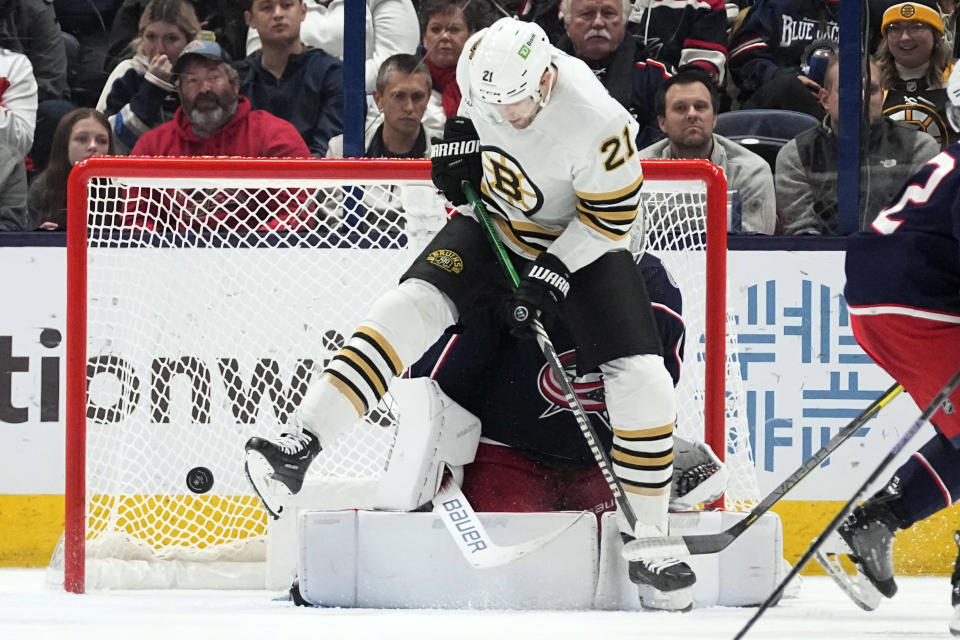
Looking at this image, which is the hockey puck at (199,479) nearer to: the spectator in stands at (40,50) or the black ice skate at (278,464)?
the black ice skate at (278,464)

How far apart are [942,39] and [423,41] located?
4.95ft

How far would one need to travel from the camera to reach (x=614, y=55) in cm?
391

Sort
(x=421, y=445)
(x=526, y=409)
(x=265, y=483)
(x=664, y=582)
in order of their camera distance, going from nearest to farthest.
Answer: (x=265, y=483) → (x=664, y=582) → (x=421, y=445) → (x=526, y=409)

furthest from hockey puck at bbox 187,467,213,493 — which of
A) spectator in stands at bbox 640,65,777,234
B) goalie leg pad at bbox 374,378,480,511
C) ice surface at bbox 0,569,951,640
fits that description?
spectator in stands at bbox 640,65,777,234

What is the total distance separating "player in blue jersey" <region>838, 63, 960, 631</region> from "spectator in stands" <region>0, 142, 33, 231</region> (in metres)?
2.33

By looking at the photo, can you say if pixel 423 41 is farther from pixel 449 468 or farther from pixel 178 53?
pixel 449 468

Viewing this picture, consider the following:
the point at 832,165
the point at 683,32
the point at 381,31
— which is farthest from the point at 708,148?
the point at 381,31

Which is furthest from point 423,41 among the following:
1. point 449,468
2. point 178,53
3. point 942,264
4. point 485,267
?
point 942,264

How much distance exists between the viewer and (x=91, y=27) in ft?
13.1

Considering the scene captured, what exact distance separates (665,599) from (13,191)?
2221mm

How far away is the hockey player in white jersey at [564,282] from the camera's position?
8.95 ft

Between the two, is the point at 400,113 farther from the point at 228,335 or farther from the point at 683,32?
the point at 683,32

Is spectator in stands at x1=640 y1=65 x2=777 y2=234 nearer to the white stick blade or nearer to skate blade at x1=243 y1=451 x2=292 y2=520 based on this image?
the white stick blade

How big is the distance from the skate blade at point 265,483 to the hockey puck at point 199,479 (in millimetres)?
856
